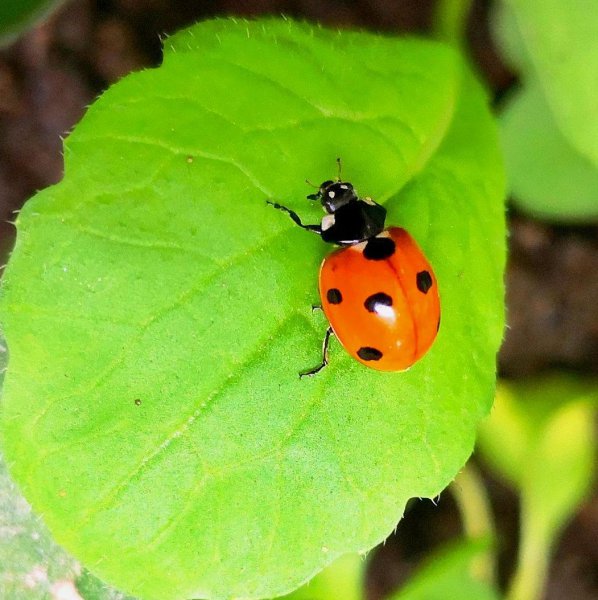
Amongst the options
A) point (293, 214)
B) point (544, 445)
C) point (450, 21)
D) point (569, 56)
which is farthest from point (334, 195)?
point (544, 445)

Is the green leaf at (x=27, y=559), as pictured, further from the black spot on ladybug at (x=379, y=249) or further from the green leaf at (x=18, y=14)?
the green leaf at (x=18, y=14)

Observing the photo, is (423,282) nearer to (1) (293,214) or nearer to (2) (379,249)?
(2) (379,249)

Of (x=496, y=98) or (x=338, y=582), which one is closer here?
(x=338, y=582)

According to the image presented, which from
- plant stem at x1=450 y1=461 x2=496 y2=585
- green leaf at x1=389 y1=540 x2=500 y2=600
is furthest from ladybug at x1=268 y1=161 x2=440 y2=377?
plant stem at x1=450 y1=461 x2=496 y2=585

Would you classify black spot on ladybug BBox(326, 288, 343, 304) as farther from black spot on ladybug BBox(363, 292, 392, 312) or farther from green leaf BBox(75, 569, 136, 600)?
green leaf BBox(75, 569, 136, 600)

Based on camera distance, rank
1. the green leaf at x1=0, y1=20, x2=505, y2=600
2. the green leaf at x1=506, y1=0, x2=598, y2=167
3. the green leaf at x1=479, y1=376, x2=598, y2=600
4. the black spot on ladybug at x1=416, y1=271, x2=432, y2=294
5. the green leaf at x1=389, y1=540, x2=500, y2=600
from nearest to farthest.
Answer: the green leaf at x1=0, y1=20, x2=505, y2=600, the black spot on ladybug at x1=416, y1=271, x2=432, y2=294, the green leaf at x1=506, y1=0, x2=598, y2=167, the green leaf at x1=389, y1=540, x2=500, y2=600, the green leaf at x1=479, y1=376, x2=598, y2=600

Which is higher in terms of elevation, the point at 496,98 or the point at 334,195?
Result: the point at 334,195
